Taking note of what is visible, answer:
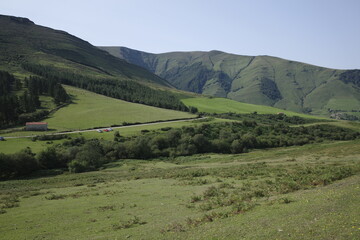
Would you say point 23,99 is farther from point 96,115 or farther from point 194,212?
point 194,212

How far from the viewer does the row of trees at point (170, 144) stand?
73.8m

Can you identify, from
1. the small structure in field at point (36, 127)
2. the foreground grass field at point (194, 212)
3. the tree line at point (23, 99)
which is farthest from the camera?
the tree line at point (23, 99)

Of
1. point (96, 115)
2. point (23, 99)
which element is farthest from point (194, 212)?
point (23, 99)

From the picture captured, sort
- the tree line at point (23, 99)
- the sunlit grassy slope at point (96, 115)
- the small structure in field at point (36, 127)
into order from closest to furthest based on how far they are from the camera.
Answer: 1. the small structure in field at point (36, 127)
2. the tree line at point (23, 99)
3. the sunlit grassy slope at point (96, 115)

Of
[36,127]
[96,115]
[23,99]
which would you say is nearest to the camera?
[36,127]

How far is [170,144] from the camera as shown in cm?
10131

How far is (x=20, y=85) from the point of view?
167 metres

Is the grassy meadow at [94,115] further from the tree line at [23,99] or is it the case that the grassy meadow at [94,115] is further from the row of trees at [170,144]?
the row of trees at [170,144]

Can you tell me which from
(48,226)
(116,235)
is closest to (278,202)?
(116,235)

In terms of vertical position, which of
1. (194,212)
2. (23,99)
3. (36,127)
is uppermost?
(23,99)

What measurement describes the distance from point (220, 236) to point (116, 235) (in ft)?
29.0

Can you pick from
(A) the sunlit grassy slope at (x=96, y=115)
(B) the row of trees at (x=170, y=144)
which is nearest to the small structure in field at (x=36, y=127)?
(A) the sunlit grassy slope at (x=96, y=115)

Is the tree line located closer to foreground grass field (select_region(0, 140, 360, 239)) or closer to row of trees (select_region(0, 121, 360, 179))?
row of trees (select_region(0, 121, 360, 179))

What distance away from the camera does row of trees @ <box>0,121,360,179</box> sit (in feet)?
242
